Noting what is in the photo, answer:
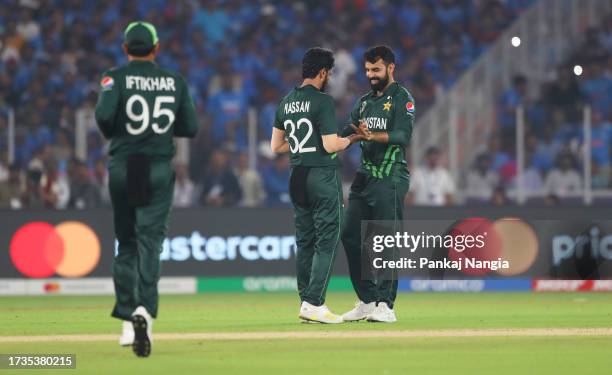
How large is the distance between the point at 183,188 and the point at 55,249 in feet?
7.82

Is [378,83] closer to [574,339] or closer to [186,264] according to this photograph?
[574,339]

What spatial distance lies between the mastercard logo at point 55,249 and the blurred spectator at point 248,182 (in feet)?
8.11

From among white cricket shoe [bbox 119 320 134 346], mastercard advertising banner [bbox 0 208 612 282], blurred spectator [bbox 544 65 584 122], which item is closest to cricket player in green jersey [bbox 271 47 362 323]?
white cricket shoe [bbox 119 320 134 346]

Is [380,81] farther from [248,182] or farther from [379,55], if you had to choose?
[248,182]

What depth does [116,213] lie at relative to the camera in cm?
1002

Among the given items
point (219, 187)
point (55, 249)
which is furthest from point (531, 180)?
point (55, 249)

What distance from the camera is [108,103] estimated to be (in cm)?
987

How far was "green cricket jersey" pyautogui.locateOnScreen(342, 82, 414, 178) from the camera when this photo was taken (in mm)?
12406

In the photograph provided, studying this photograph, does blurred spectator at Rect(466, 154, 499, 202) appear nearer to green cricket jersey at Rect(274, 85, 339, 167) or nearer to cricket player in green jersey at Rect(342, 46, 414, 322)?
cricket player in green jersey at Rect(342, 46, 414, 322)

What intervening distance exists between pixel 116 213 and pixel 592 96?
1381cm

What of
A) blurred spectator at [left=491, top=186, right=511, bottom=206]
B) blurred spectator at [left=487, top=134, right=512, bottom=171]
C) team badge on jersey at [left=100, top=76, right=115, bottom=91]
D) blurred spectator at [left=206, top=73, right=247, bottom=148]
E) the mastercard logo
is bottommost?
the mastercard logo

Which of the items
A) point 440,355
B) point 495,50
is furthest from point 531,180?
point 440,355

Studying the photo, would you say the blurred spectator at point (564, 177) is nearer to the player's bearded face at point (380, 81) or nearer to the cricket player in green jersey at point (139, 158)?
the player's bearded face at point (380, 81)

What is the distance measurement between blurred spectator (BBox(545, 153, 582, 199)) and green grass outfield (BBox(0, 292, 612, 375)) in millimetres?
4058
